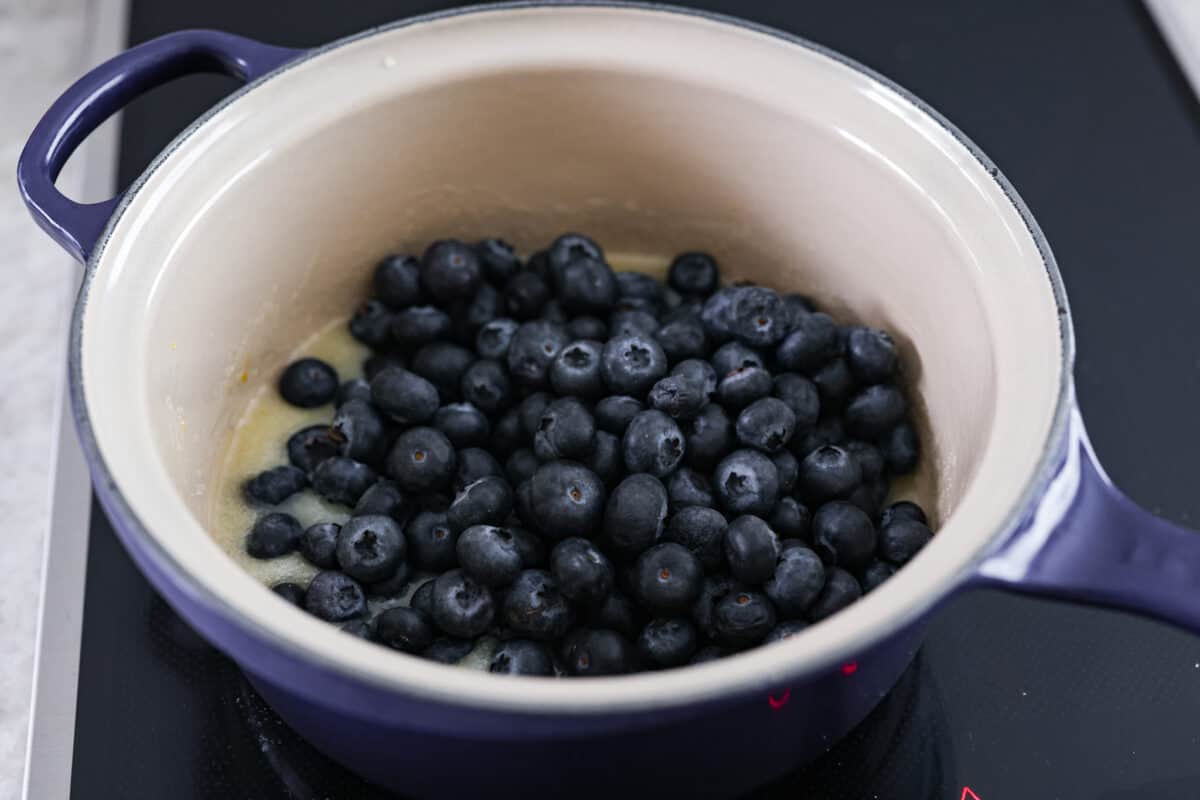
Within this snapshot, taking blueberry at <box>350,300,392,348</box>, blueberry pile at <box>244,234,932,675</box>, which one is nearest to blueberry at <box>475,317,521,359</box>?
blueberry pile at <box>244,234,932,675</box>

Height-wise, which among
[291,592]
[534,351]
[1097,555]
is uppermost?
[1097,555]

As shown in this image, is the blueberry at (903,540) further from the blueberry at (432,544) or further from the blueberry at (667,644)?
the blueberry at (432,544)

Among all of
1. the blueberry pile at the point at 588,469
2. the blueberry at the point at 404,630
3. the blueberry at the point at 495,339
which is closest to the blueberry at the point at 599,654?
the blueberry pile at the point at 588,469

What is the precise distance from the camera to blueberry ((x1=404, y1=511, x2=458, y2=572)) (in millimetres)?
985

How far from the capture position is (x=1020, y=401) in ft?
2.66

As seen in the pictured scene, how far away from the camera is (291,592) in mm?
964

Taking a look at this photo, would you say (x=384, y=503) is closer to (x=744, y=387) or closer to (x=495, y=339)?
(x=495, y=339)

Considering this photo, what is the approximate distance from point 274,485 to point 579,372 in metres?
0.28

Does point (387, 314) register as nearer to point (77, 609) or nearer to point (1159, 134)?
point (77, 609)

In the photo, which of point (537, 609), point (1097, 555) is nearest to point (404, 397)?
point (537, 609)

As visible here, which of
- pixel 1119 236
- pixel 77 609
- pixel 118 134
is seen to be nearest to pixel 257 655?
pixel 77 609

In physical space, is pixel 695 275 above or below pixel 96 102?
below

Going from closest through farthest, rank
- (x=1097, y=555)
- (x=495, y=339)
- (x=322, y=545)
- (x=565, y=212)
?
1. (x=1097, y=555)
2. (x=322, y=545)
3. (x=495, y=339)
4. (x=565, y=212)

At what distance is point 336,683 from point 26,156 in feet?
1.74
